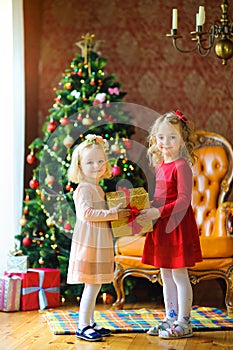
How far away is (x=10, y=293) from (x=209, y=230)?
1.58m

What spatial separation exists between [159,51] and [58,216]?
178cm

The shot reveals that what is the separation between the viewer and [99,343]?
12.6ft

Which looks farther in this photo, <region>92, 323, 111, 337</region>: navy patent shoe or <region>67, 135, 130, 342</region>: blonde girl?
<region>92, 323, 111, 337</region>: navy patent shoe

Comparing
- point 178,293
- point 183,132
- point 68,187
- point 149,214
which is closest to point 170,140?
point 183,132

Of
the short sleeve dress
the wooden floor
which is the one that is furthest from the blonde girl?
the wooden floor

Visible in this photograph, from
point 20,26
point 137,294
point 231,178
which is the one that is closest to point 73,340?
point 137,294

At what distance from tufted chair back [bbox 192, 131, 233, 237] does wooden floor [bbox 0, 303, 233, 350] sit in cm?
139

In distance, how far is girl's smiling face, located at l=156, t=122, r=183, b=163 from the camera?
3.96 meters

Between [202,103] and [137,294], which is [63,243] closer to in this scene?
[137,294]

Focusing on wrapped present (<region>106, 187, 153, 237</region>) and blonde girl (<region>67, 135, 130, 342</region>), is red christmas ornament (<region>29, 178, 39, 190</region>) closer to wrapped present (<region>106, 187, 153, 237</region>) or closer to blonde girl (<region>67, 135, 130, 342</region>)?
blonde girl (<region>67, 135, 130, 342</region>)

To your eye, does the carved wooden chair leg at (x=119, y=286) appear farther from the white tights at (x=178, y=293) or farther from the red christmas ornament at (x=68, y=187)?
the white tights at (x=178, y=293)

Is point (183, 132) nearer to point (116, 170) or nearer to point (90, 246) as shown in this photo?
point (90, 246)

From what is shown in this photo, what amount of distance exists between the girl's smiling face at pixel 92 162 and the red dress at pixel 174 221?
0.36 metres

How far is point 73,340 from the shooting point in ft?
12.7
